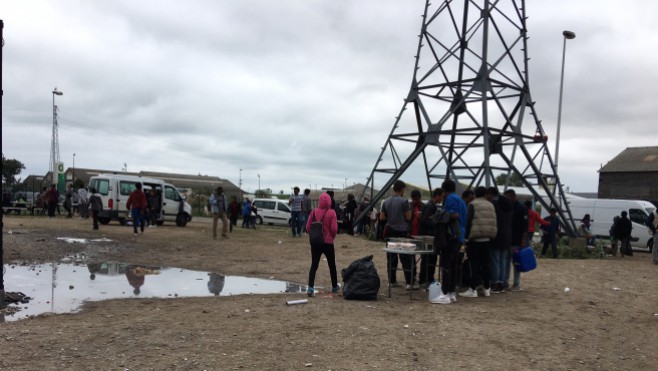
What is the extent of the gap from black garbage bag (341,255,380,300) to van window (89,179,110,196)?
16.3 metres

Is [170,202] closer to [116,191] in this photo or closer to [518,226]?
[116,191]

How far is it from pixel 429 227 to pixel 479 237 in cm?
93

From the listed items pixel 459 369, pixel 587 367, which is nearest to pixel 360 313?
pixel 459 369

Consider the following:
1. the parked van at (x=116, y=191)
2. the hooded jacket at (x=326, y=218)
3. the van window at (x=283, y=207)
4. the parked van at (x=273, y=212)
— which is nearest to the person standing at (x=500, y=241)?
the hooded jacket at (x=326, y=218)

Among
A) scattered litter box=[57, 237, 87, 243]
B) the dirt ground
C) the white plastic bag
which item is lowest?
the dirt ground

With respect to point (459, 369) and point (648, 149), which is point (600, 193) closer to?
point (648, 149)

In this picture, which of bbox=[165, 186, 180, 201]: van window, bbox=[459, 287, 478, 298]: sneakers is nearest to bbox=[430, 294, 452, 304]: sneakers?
bbox=[459, 287, 478, 298]: sneakers

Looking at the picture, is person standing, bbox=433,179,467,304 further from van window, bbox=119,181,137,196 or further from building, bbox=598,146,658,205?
building, bbox=598,146,658,205

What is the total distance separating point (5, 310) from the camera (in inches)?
245

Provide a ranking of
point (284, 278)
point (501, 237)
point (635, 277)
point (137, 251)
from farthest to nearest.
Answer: point (137, 251), point (635, 277), point (284, 278), point (501, 237)

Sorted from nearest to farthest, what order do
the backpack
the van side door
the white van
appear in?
1. the backpack
2. the white van
3. the van side door

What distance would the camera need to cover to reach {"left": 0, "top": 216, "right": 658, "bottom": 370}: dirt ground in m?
4.61

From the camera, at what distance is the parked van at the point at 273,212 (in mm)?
29344

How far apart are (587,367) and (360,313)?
2576mm
